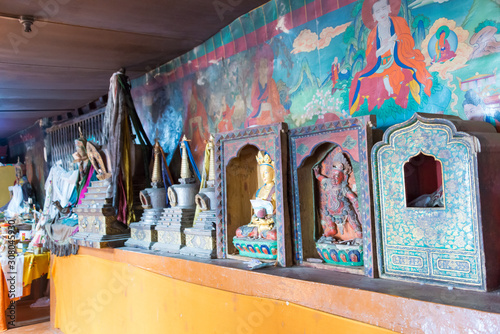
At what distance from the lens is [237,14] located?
11.1ft

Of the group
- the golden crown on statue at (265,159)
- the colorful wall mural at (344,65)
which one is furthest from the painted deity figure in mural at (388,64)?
the golden crown on statue at (265,159)

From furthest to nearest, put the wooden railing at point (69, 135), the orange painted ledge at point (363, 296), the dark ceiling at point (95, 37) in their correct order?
the wooden railing at point (69, 135)
the dark ceiling at point (95, 37)
the orange painted ledge at point (363, 296)

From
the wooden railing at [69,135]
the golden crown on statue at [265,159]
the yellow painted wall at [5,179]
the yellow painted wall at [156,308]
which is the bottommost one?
the yellow painted wall at [156,308]

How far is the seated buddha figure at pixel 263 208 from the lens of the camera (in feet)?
9.09

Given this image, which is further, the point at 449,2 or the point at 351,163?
the point at 351,163

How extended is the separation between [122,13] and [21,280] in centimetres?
363

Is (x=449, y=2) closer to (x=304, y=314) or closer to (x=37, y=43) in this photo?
(x=304, y=314)

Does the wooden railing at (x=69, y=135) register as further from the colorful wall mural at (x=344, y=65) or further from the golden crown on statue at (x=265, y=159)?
the golden crown on statue at (x=265, y=159)

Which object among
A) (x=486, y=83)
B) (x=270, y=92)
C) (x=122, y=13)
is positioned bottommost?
(x=486, y=83)

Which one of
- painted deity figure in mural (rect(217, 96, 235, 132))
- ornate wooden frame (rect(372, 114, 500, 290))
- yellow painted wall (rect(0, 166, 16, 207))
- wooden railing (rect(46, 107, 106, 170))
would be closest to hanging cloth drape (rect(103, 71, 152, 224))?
painted deity figure in mural (rect(217, 96, 235, 132))

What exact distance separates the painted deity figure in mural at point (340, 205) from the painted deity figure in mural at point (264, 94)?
0.77m

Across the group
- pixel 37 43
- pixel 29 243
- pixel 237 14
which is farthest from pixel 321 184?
pixel 29 243

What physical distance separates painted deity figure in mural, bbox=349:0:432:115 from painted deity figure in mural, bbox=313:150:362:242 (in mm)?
387

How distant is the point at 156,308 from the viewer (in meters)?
3.17
